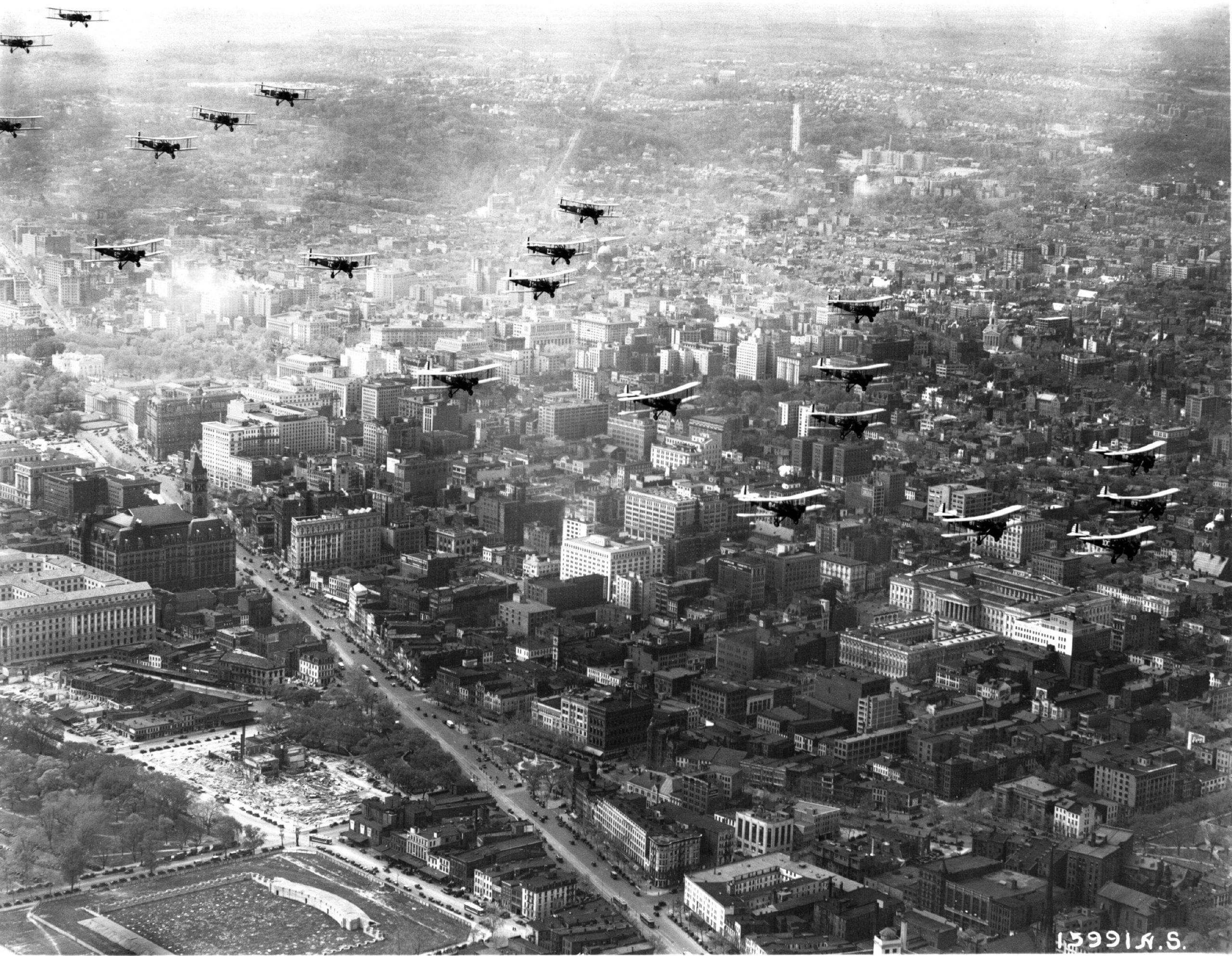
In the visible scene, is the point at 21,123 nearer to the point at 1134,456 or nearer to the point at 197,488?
the point at 197,488

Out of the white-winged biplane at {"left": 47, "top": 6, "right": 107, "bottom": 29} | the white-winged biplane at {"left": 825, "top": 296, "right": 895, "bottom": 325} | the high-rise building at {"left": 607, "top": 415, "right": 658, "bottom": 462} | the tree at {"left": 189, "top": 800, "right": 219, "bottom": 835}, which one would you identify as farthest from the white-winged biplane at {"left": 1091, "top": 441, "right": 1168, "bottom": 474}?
the tree at {"left": 189, "top": 800, "right": 219, "bottom": 835}

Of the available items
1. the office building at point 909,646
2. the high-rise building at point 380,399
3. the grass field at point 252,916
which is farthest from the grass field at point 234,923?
the high-rise building at point 380,399

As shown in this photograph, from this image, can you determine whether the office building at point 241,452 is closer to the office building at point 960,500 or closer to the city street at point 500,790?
the city street at point 500,790

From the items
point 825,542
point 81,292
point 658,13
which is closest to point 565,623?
point 825,542

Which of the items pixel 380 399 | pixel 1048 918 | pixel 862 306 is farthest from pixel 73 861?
pixel 380 399

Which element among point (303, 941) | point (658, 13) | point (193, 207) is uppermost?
point (658, 13)

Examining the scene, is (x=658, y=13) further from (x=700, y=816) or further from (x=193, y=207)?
(x=700, y=816)

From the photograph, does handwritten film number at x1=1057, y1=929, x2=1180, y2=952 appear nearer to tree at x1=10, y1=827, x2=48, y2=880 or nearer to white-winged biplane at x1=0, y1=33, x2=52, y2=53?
tree at x1=10, y1=827, x2=48, y2=880
